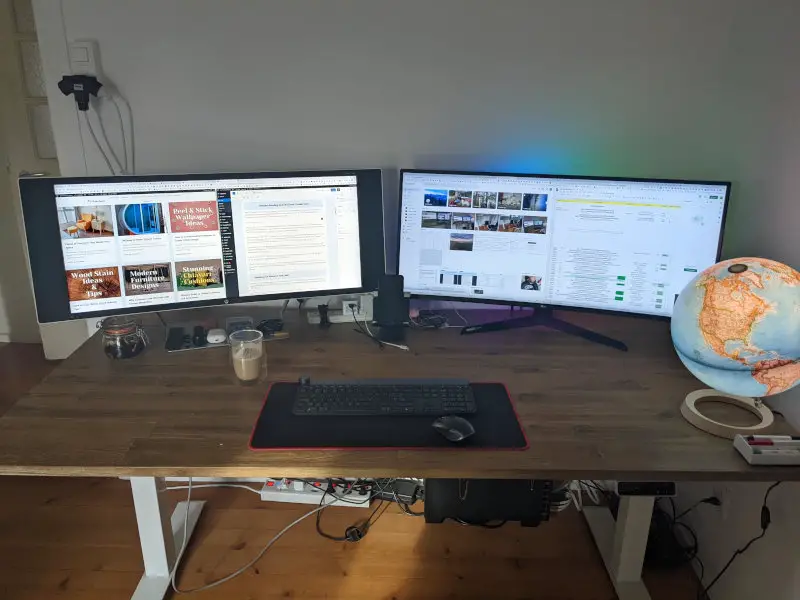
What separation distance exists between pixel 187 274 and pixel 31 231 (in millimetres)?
380

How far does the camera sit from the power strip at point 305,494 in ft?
6.95

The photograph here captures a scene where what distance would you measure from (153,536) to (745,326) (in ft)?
5.38

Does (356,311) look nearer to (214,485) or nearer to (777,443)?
(214,485)

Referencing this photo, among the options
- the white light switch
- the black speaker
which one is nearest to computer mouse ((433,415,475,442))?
the black speaker

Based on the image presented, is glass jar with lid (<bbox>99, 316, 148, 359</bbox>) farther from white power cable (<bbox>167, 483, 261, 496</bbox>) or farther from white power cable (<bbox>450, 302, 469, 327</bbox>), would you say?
white power cable (<bbox>450, 302, 469, 327</bbox>)

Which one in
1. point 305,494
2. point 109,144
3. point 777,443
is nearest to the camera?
point 777,443

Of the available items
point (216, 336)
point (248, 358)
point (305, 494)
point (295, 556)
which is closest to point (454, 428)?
point (248, 358)

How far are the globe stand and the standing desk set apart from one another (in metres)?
0.02

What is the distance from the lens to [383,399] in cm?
136

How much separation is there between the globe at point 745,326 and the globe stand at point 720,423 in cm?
8

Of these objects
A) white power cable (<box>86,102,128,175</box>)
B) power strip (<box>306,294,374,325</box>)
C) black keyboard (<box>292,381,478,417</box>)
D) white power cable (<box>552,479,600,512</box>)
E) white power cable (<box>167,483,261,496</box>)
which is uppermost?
white power cable (<box>86,102,128,175</box>)

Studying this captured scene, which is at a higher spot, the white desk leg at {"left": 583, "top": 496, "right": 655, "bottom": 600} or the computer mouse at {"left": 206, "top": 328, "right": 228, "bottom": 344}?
the computer mouse at {"left": 206, "top": 328, "right": 228, "bottom": 344}

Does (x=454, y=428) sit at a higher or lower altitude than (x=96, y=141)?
lower

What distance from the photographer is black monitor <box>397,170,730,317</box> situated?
156cm
